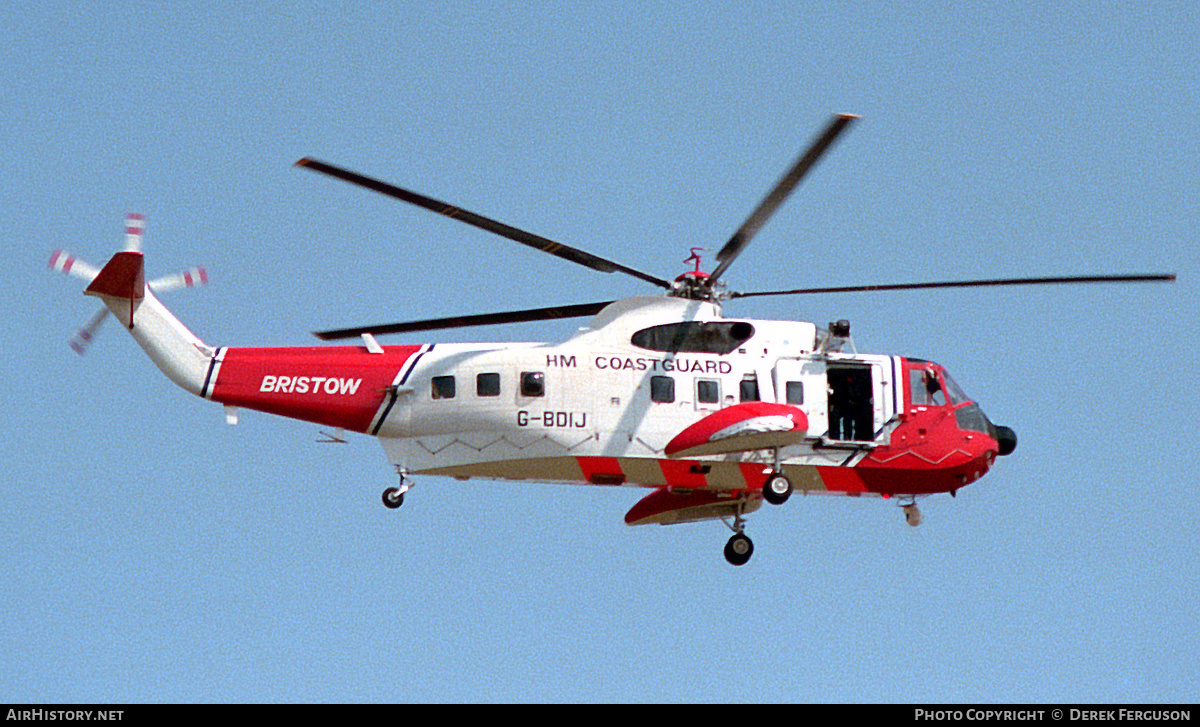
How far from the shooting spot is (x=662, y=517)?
2772cm

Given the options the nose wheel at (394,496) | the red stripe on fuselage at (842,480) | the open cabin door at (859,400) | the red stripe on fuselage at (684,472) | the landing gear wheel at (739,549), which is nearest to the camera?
the nose wheel at (394,496)

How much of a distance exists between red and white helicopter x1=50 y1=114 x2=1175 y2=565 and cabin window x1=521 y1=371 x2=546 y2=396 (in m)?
0.02

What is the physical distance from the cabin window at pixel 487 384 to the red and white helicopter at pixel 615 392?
0.01 m

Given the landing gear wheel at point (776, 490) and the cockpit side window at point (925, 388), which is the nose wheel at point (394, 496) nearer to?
the landing gear wheel at point (776, 490)

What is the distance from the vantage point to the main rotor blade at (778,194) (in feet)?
73.9

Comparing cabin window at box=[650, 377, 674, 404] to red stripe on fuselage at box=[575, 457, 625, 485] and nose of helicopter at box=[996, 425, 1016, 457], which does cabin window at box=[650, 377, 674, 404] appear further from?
nose of helicopter at box=[996, 425, 1016, 457]

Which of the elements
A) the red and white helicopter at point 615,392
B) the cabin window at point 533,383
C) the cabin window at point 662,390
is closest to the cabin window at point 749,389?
the red and white helicopter at point 615,392

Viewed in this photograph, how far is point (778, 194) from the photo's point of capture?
23.8 m

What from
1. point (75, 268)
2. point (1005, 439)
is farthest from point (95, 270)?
point (1005, 439)

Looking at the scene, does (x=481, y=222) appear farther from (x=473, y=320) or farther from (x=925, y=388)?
(x=925, y=388)

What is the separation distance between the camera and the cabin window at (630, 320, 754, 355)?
26.1 meters
